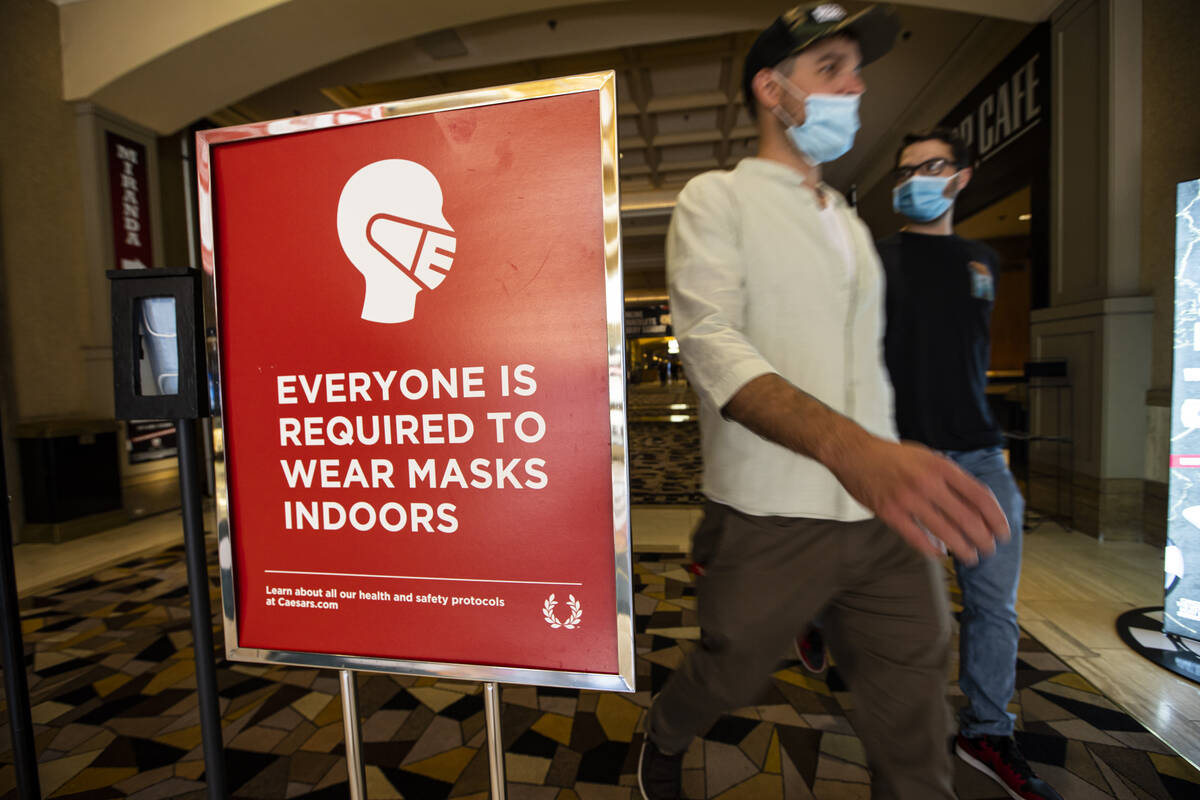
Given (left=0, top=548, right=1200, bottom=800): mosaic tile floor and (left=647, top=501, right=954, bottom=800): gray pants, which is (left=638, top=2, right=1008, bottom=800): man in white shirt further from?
(left=0, top=548, right=1200, bottom=800): mosaic tile floor

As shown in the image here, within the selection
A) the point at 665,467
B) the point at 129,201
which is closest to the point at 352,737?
the point at 665,467

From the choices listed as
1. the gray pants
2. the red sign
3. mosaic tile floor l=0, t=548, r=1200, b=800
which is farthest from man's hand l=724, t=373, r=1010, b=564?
the red sign

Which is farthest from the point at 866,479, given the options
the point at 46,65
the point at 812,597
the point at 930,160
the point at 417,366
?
the point at 46,65

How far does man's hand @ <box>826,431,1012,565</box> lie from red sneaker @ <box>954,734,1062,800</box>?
123 cm

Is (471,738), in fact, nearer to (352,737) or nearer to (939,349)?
(352,737)

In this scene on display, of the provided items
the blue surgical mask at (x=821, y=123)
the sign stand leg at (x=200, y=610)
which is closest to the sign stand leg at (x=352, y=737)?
the sign stand leg at (x=200, y=610)

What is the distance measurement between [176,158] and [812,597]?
23.2 ft

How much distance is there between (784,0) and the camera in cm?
492

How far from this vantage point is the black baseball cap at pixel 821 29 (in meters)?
1.04

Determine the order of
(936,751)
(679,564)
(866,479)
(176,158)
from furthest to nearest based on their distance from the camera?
1. (176,158)
2. (679,564)
3. (936,751)
4. (866,479)

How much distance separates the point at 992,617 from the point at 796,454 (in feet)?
3.11

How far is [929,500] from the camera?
0.61 meters

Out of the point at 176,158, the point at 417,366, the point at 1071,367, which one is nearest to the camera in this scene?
the point at 417,366

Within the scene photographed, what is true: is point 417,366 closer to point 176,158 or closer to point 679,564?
point 679,564
